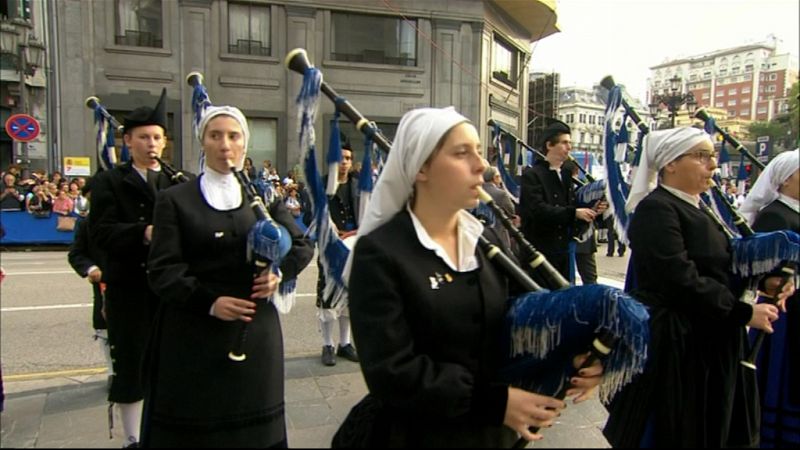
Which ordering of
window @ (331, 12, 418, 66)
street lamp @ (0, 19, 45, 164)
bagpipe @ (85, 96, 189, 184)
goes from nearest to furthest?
bagpipe @ (85, 96, 189, 184) < street lamp @ (0, 19, 45, 164) < window @ (331, 12, 418, 66)

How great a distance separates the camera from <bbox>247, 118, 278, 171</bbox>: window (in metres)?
20.5

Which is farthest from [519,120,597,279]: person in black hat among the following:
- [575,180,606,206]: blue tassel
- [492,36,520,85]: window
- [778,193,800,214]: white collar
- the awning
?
the awning

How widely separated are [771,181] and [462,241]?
2.53m

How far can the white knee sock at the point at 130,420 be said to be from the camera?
3.35 metres

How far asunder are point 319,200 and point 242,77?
1937 centimetres

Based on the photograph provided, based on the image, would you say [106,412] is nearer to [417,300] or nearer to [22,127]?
[417,300]

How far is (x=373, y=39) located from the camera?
71.3ft

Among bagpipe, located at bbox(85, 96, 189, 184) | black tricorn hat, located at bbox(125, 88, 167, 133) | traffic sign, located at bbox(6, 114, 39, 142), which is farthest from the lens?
traffic sign, located at bbox(6, 114, 39, 142)

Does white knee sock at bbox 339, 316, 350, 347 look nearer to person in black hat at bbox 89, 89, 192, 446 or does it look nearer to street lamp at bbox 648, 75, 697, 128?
person in black hat at bbox 89, 89, 192, 446

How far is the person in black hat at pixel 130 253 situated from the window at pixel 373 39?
18842mm

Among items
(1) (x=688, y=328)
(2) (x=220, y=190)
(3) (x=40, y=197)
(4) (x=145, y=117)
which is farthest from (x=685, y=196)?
(3) (x=40, y=197)

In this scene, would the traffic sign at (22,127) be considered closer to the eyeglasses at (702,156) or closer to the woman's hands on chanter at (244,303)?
the woman's hands on chanter at (244,303)

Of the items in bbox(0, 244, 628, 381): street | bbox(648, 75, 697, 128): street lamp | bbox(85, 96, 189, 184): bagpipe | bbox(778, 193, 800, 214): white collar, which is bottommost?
bbox(0, 244, 628, 381): street

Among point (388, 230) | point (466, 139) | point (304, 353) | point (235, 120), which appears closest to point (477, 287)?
point (388, 230)
